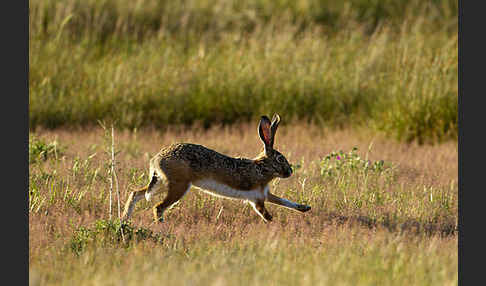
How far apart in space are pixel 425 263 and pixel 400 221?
146 cm

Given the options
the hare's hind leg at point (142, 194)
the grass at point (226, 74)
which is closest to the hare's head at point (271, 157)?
the hare's hind leg at point (142, 194)

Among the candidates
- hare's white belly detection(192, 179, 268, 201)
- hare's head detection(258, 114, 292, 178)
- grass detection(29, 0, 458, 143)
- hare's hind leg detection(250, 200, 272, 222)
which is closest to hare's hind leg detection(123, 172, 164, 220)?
hare's white belly detection(192, 179, 268, 201)

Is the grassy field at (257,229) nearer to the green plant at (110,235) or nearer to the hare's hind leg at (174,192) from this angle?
the green plant at (110,235)

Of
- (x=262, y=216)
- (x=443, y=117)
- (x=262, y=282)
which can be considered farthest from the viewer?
(x=443, y=117)

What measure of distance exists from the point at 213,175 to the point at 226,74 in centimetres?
642

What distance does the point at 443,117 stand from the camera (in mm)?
11523

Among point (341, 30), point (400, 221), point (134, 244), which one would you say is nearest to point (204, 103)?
point (341, 30)

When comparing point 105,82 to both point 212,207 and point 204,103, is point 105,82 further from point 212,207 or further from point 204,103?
point 212,207

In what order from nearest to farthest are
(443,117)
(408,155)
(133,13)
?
(408,155) → (443,117) → (133,13)

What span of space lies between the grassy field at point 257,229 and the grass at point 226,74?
1.85 m

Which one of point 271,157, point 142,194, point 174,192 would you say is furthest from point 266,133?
point 142,194

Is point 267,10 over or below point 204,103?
over

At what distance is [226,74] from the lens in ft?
41.2

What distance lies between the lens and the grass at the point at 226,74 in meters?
11.7
